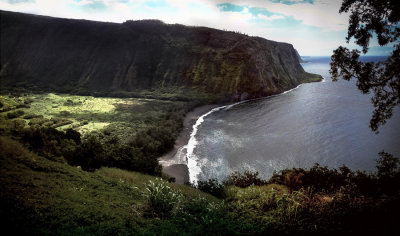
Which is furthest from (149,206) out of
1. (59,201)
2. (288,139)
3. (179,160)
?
(288,139)

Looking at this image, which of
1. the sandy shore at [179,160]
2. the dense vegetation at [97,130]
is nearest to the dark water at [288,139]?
the sandy shore at [179,160]

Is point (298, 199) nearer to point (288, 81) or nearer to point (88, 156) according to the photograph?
point (88, 156)

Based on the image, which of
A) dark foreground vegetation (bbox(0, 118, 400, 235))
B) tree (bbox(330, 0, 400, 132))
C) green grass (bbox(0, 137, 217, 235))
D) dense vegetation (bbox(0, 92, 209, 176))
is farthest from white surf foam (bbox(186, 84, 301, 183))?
tree (bbox(330, 0, 400, 132))

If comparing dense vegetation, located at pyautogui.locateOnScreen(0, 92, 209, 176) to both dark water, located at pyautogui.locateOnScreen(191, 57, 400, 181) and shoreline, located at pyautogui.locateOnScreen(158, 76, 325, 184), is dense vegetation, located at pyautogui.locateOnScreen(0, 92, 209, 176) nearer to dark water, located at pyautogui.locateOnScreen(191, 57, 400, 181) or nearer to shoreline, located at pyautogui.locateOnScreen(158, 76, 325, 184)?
shoreline, located at pyautogui.locateOnScreen(158, 76, 325, 184)

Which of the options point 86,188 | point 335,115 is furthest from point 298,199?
point 335,115

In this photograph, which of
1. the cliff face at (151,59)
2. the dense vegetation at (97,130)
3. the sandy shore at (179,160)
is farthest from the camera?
the cliff face at (151,59)

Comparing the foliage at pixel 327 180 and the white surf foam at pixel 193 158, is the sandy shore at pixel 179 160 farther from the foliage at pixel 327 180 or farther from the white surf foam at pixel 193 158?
the foliage at pixel 327 180

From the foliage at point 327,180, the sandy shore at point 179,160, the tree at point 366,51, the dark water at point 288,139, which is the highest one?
the tree at point 366,51
